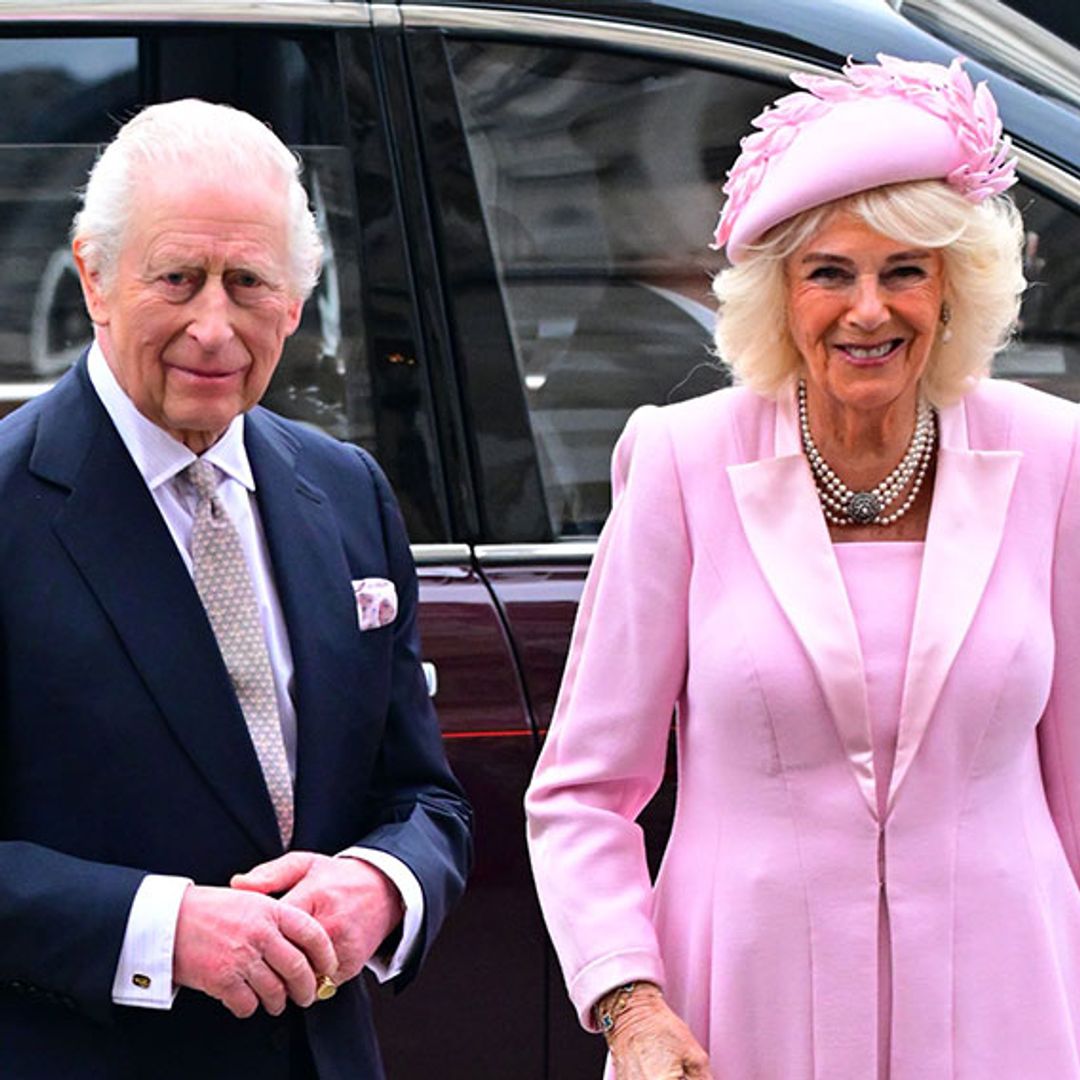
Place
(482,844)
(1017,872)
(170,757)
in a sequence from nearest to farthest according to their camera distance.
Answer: (170,757) < (1017,872) < (482,844)

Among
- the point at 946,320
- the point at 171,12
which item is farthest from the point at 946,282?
the point at 171,12

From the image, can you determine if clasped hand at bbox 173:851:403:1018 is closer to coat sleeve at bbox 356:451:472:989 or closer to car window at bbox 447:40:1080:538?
coat sleeve at bbox 356:451:472:989

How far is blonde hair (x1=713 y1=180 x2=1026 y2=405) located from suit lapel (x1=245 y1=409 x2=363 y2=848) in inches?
21.2

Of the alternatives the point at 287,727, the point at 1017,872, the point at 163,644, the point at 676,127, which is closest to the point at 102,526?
the point at 163,644

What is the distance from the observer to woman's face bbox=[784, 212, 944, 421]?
276 centimetres

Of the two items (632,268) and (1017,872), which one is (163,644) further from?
(632,268)

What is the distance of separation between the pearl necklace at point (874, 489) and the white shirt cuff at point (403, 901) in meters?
0.64

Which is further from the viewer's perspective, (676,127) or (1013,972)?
(676,127)

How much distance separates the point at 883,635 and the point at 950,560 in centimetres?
12

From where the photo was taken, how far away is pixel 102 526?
2.52m

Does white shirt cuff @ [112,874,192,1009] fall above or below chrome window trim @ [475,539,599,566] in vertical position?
below

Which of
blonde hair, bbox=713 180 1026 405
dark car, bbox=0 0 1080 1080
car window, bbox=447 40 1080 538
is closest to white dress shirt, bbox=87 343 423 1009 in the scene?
blonde hair, bbox=713 180 1026 405

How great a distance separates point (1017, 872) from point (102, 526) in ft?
3.51

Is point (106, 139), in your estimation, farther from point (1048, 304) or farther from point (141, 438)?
point (1048, 304)
